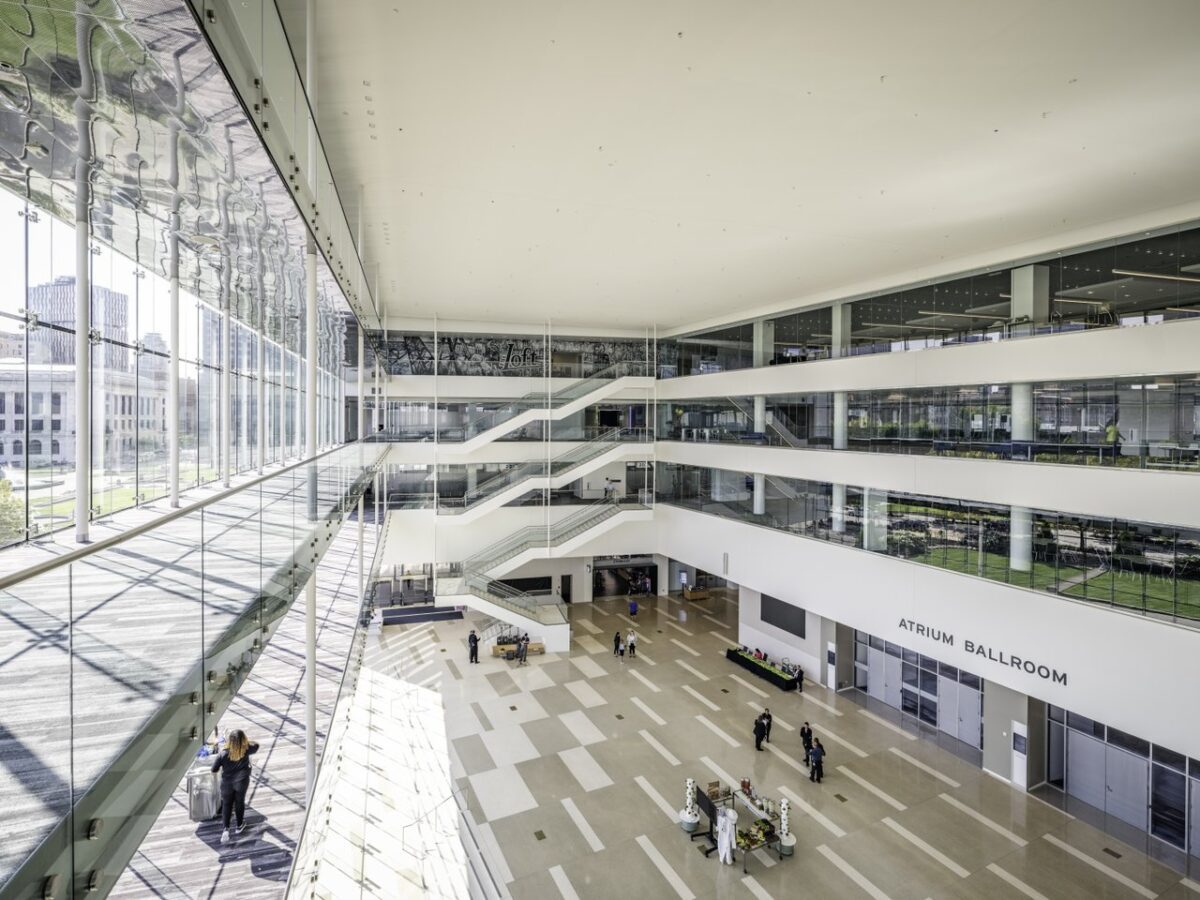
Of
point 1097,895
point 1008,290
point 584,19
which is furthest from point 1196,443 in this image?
point 584,19

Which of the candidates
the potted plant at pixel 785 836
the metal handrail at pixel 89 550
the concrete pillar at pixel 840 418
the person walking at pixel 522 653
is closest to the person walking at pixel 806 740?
the potted plant at pixel 785 836

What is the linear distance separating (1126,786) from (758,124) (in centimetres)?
1373

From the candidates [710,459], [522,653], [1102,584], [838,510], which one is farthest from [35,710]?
[710,459]

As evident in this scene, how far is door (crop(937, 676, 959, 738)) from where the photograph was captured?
47.6 feet

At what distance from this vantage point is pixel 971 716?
14.2 metres

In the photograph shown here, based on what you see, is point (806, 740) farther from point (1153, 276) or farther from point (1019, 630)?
point (1153, 276)

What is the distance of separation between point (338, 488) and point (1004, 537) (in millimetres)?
12260

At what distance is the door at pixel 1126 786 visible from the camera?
37.2ft

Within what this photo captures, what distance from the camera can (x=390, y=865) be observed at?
31.2 ft

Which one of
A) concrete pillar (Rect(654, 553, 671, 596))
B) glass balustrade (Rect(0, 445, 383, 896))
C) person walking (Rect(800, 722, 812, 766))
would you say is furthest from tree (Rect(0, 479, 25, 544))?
concrete pillar (Rect(654, 553, 671, 596))

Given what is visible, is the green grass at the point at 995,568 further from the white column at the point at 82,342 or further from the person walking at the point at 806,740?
the white column at the point at 82,342

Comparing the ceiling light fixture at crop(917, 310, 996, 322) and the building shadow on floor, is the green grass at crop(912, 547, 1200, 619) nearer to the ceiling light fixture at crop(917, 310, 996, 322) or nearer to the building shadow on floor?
the ceiling light fixture at crop(917, 310, 996, 322)

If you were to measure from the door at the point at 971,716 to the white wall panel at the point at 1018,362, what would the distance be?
7.20m

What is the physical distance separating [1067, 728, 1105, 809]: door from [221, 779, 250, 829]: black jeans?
1499 cm
